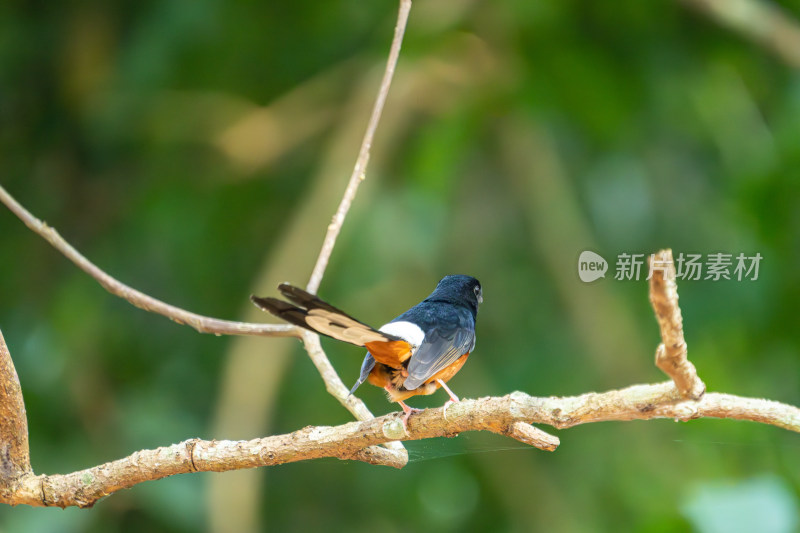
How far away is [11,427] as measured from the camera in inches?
74.7

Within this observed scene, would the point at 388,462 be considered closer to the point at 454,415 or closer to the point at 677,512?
the point at 454,415

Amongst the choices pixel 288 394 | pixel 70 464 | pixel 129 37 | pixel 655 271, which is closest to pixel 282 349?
pixel 288 394

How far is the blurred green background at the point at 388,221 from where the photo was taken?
637 centimetres

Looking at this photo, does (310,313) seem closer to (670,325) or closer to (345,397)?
(345,397)

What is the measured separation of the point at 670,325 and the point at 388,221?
5.29 meters

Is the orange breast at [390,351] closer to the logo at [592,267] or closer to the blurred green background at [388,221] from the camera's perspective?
the logo at [592,267]

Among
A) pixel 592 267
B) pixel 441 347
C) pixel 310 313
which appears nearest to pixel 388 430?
pixel 310 313

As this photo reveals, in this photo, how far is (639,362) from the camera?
6.27m

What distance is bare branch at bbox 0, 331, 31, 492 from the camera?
6.12 ft

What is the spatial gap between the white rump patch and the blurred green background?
12.4 ft

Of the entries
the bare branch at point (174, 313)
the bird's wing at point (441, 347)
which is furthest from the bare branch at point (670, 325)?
the bare branch at point (174, 313)

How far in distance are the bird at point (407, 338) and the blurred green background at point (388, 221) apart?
146 inches

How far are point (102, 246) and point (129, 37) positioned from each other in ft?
6.13

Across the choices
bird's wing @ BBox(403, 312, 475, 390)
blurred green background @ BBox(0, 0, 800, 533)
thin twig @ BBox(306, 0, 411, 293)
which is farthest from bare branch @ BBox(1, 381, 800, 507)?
blurred green background @ BBox(0, 0, 800, 533)
